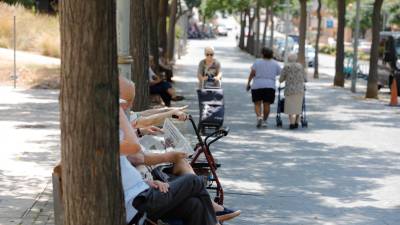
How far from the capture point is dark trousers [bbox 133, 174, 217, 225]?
6402 mm

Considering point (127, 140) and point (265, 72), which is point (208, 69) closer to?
point (265, 72)

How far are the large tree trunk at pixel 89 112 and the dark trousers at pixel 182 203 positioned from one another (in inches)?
42.5

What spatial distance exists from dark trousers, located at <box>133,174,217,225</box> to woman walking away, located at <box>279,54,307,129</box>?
11.1 meters

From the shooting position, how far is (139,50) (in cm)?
1431

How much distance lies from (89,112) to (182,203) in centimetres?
168

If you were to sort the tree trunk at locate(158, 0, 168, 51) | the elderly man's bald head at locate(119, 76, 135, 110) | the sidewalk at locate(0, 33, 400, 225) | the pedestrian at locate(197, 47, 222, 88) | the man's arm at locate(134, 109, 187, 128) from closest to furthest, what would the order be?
the elderly man's bald head at locate(119, 76, 135, 110) < the man's arm at locate(134, 109, 187, 128) < the sidewalk at locate(0, 33, 400, 225) < the pedestrian at locate(197, 47, 222, 88) < the tree trunk at locate(158, 0, 168, 51)

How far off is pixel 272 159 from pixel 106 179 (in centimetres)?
837

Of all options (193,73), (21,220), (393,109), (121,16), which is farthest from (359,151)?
(193,73)

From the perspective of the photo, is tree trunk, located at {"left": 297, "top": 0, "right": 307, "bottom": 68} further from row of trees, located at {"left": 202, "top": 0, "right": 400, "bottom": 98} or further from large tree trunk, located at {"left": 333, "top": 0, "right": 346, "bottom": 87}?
large tree trunk, located at {"left": 333, "top": 0, "right": 346, "bottom": 87}

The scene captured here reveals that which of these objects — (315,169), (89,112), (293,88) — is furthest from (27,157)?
(89,112)

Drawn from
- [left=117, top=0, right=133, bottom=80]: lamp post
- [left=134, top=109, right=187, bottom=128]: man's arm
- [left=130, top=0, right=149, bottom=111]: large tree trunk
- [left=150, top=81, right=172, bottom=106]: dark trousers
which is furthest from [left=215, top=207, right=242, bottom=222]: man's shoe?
[left=150, top=81, right=172, bottom=106]: dark trousers

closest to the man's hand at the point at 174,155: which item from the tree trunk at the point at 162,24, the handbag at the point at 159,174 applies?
the handbag at the point at 159,174

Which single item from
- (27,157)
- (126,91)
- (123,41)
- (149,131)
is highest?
(123,41)

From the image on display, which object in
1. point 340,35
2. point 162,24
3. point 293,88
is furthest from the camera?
point 340,35
